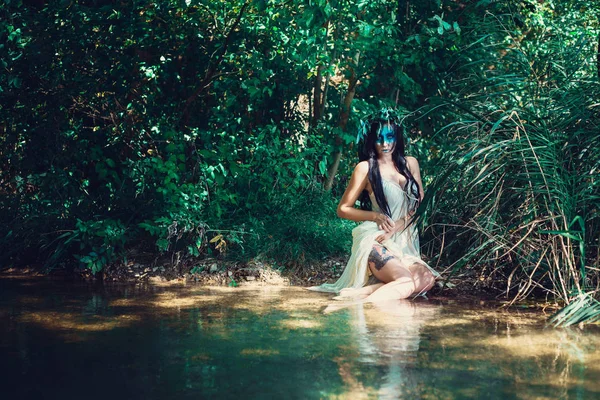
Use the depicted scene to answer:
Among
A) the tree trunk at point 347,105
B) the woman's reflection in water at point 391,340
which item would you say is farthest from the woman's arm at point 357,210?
the tree trunk at point 347,105

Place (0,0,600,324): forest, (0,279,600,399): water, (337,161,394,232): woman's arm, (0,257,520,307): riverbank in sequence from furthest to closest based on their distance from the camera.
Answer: (0,257,520,307): riverbank, (0,0,600,324): forest, (337,161,394,232): woman's arm, (0,279,600,399): water

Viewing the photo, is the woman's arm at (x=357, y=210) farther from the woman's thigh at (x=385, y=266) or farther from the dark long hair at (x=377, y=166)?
the woman's thigh at (x=385, y=266)

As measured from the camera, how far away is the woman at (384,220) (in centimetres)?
573

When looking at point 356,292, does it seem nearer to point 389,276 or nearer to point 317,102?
point 389,276

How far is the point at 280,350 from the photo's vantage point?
3.97 metres

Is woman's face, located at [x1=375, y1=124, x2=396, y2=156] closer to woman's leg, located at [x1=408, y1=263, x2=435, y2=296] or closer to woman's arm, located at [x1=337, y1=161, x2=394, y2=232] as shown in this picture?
woman's arm, located at [x1=337, y1=161, x2=394, y2=232]

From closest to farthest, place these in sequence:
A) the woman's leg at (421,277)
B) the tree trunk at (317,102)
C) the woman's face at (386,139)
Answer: the woman's leg at (421,277), the woman's face at (386,139), the tree trunk at (317,102)

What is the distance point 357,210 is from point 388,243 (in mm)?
367

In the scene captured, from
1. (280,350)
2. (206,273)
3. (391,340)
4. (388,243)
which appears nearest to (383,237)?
(388,243)

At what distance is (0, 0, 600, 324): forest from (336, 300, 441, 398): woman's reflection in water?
860mm

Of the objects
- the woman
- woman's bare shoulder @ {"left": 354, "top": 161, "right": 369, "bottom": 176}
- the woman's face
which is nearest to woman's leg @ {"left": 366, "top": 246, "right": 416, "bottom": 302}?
the woman

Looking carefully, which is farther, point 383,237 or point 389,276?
point 383,237

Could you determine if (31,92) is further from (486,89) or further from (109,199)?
(486,89)

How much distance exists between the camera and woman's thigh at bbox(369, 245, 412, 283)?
5.70 metres
